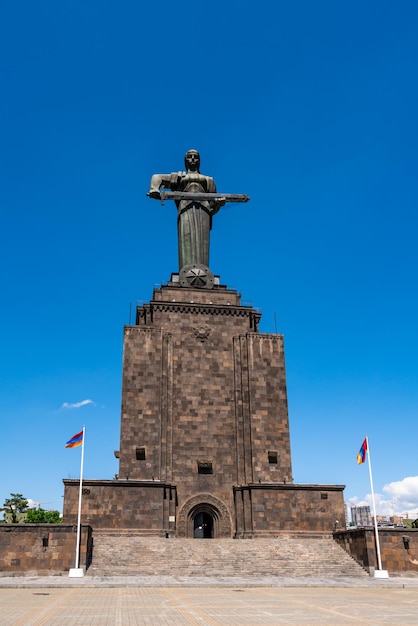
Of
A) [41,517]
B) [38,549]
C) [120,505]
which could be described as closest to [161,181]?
[120,505]

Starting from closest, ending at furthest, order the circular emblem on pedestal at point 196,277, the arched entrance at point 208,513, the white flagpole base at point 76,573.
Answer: the white flagpole base at point 76,573 → the arched entrance at point 208,513 → the circular emblem on pedestal at point 196,277

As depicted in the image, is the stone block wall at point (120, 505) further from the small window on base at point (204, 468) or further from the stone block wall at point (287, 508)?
the stone block wall at point (287, 508)

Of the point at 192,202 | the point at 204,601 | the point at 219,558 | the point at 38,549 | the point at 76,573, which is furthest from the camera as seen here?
the point at 192,202

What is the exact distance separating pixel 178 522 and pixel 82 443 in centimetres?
1167

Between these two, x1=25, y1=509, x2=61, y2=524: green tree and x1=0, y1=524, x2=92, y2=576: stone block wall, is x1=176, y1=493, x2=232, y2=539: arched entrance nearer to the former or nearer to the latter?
x1=0, y1=524, x2=92, y2=576: stone block wall

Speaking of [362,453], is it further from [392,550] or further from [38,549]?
[38,549]

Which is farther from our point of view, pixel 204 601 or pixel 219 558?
pixel 219 558

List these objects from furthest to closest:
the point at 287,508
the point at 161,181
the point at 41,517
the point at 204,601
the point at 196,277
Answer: the point at 41,517 < the point at 161,181 < the point at 196,277 < the point at 287,508 < the point at 204,601

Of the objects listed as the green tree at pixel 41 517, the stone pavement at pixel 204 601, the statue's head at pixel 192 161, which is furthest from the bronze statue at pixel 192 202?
the green tree at pixel 41 517

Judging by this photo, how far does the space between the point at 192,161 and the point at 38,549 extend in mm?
36104

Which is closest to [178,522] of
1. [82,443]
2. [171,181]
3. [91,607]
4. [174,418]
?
[174,418]

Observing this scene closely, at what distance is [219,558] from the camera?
32.6m

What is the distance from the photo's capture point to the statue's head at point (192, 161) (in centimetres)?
5375

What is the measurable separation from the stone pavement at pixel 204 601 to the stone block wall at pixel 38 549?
1.27 meters
